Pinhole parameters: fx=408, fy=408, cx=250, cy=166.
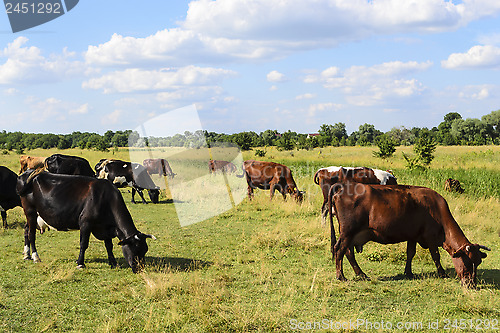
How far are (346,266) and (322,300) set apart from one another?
89.7 inches

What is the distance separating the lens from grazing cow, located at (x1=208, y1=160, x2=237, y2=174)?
94.3 ft

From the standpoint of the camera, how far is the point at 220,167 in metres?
29.6

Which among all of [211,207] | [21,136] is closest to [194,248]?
[211,207]

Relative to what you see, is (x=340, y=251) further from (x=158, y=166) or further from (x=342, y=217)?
(x=158, y=166)

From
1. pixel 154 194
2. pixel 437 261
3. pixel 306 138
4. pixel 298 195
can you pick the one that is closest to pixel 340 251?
pixel 437 261

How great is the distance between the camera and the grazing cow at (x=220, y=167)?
28750mm

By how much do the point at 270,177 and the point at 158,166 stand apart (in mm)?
11185

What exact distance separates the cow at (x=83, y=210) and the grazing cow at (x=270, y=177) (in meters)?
10.0

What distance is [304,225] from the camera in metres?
12.0

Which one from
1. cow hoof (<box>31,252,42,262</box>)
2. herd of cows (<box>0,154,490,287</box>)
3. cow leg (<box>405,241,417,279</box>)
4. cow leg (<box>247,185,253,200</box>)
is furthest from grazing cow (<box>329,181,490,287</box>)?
cow leg (<box>247,185,253,200</box>)

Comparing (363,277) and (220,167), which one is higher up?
(220,167)

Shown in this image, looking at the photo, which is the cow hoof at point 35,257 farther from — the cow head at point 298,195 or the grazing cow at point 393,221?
the cow head at point 298,195

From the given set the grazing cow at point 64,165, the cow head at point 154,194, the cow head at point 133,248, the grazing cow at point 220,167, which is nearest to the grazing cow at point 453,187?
the cow head at point 154,194

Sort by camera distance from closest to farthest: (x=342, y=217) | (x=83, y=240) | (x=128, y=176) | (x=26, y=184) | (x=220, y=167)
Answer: (x=342, y=217) → (x=83, y=240) → (x=26, y=184) → (x=128, y=176) → (x=220, y=167)
